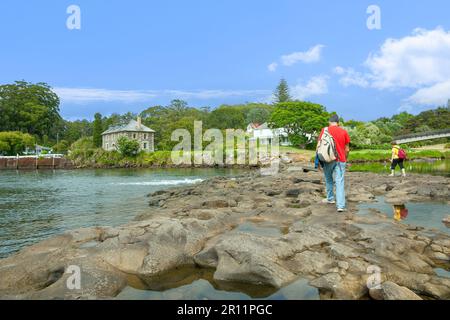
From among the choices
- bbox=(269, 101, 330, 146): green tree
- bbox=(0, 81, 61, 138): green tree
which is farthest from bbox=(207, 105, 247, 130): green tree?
bbox=(0, 81, 61, 138): green tree

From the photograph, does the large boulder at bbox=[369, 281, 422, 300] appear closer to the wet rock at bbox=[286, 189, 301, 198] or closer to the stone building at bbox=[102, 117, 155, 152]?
the wet rock at bbox=[286, 189, 301, 198]

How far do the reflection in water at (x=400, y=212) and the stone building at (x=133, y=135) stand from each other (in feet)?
272

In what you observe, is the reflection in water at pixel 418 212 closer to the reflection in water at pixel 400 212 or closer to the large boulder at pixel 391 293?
the reflection in water at pixel 400 212

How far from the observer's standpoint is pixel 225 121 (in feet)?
358

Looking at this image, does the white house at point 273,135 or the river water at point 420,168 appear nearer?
the river water at point 420,168

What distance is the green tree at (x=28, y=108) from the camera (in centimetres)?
11356

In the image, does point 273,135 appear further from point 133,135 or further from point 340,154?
point 340,154

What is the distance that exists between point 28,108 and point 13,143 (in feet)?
90.3

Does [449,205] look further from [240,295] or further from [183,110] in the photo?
[183,110]

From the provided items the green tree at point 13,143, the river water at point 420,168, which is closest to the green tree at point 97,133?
the green tree at point 13,143

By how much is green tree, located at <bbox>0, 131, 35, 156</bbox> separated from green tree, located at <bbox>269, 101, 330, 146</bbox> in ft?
227

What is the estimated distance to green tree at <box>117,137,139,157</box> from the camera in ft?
269

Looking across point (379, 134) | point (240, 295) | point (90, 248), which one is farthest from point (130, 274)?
point (379, 134)
